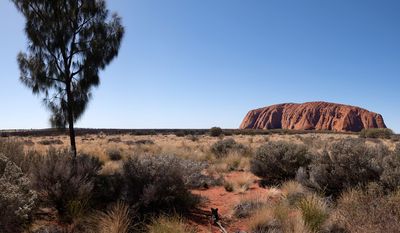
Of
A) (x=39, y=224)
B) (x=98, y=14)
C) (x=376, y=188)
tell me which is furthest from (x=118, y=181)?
(x=98, y=14)

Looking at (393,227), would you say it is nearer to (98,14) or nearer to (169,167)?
(169,167)

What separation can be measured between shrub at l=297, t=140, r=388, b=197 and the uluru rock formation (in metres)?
117

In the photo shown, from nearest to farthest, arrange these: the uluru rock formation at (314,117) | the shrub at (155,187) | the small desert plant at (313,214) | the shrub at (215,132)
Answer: the small desert plant at (313,214) → the shrub at (155,187) → the shrub at (215,132) → the uluru rock formation at (314,117)

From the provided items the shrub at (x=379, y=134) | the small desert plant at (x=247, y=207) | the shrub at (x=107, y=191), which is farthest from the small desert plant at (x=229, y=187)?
the shrub at (x=379, y=134)

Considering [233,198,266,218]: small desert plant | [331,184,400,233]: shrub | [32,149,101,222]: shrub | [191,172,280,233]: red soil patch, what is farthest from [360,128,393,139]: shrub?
[32,149,101,222]: shrub

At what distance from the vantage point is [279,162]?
40.1 feet

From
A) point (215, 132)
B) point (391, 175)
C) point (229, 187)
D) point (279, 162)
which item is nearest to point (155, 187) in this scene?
point (229, 187)

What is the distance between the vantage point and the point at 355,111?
133 meters

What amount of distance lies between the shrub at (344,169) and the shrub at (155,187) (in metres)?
3.14

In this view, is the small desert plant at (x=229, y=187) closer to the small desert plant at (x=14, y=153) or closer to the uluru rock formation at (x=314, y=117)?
the small desert plant at (x=14, y=153)

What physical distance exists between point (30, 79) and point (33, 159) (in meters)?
5.37

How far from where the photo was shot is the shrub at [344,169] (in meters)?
8.16

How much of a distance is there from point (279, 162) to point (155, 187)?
19.8ft

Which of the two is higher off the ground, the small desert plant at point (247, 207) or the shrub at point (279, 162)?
the shrub at point (279, 162)
